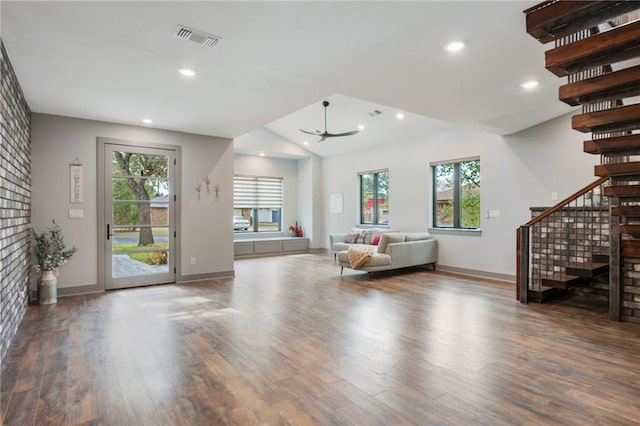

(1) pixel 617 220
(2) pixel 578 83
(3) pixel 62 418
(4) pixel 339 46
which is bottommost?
→ (3) pixel 62 418

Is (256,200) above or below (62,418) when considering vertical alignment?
above

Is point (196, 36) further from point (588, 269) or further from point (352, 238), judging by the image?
point (352, 238)

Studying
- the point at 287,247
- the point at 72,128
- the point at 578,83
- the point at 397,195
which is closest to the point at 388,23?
the point at 578,83

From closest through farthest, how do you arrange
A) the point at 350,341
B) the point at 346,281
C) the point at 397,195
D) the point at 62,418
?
the point at 62,418 → the point at 350,341 → the point at 346,281 → the point at 397,195

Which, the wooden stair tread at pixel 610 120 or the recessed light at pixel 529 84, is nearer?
the wooden stair tread at pixel 610 120

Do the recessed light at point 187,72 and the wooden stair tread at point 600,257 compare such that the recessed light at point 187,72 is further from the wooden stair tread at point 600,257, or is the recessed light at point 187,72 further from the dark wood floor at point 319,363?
the wooden stair tread at point 600,257

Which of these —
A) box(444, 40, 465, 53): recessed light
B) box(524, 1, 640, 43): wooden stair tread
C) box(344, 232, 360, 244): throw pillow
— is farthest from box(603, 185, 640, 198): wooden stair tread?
box(344, 232, 360, 244): throw pillow

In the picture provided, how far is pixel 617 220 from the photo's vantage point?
4.09 m

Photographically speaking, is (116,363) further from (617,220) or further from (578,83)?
(617,220)

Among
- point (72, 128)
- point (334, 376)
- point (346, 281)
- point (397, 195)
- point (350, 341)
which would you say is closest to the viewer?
point (334, 376)

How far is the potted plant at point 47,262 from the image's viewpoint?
4.76 meters

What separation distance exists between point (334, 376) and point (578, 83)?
3.00 meters

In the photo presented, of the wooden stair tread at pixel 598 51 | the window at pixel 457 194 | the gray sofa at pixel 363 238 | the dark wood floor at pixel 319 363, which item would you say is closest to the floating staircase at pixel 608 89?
the wooden stair tread at pixel 598 51

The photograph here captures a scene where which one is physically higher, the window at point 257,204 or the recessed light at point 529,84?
the recessed light at point 529,84
